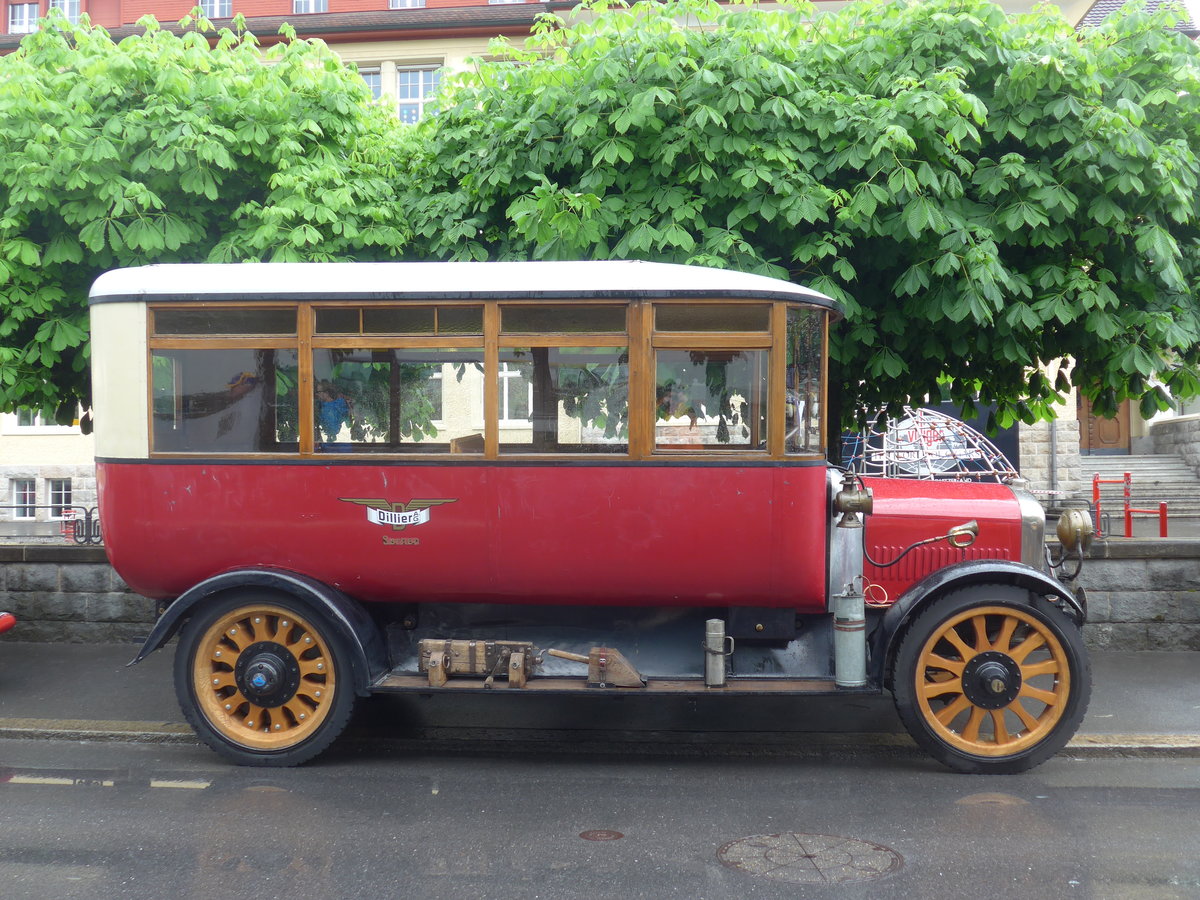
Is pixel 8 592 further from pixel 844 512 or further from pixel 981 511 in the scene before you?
pixel 981 511

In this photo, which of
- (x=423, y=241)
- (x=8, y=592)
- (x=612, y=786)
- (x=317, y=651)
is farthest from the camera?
(x=8, y=592)

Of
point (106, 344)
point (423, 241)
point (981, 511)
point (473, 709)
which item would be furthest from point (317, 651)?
point (981, 511)

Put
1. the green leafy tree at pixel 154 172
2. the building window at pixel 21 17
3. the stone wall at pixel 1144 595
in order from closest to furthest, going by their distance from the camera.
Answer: the green leafy tree at pixel 154 172
the stone wall at pixel 1144 595
the building window at pixel 21 17

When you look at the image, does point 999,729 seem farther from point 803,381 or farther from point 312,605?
point 312,605

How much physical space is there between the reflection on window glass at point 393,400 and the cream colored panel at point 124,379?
1025mm

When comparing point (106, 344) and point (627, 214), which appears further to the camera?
point (627, 214)

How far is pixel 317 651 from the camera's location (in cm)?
645

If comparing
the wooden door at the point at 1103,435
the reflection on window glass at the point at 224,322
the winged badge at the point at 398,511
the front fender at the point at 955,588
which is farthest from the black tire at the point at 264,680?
the wooden door at the point at 1103,435

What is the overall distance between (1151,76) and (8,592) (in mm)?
10078

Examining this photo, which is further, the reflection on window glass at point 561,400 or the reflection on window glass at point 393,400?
the reflection on window glass at point 393,400

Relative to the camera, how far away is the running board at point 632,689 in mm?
6074

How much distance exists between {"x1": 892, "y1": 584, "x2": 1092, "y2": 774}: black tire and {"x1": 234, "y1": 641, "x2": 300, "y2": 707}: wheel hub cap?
3.39 meters

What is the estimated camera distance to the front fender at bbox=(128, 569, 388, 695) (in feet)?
20.4

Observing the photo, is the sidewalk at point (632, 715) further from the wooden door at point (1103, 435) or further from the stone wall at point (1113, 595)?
the wooden door at point (1103, 435)
